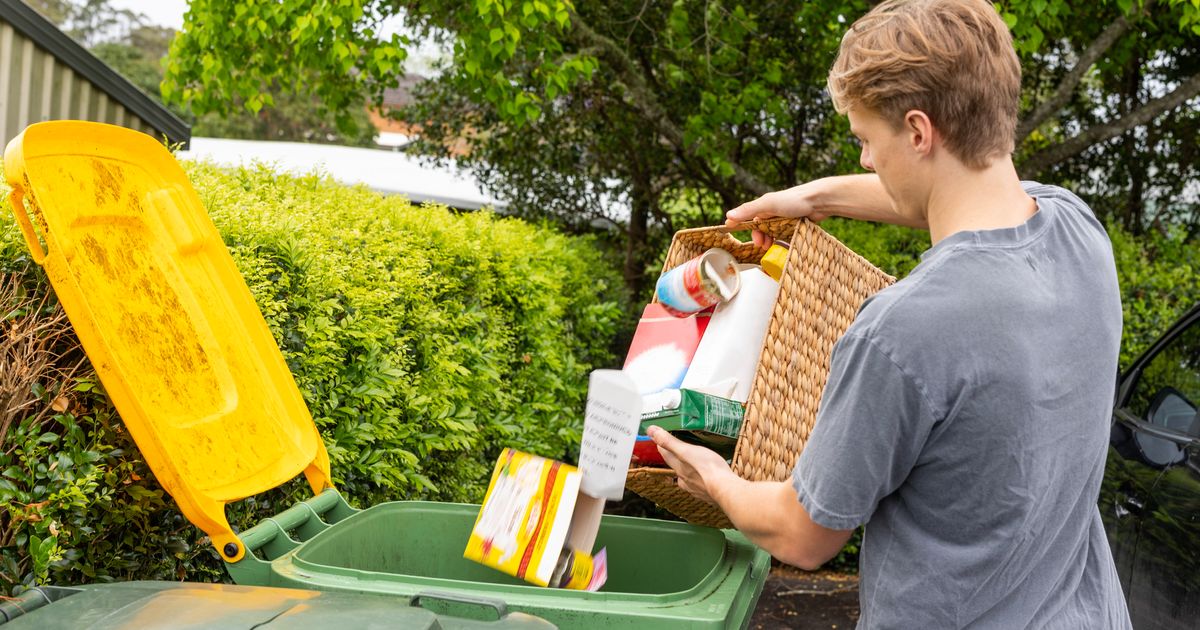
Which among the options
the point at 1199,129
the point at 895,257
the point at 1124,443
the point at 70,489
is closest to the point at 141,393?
the point at 70,489

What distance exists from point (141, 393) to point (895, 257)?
4.65 metres

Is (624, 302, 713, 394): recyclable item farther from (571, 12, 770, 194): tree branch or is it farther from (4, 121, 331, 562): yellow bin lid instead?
(571, 12, 770, 194): tree branch

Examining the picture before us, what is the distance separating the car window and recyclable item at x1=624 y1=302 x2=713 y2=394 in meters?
2.25

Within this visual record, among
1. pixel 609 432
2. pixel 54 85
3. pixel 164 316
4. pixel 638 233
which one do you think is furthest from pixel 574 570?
pixel 54 85

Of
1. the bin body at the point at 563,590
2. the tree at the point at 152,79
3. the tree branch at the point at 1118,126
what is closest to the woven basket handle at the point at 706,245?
the bin body at the point at 563,590

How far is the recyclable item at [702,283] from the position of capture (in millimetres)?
2113

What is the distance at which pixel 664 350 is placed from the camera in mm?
2201

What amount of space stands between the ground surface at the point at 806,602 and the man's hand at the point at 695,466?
123 inches

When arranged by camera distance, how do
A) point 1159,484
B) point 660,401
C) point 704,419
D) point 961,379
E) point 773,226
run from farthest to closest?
point 1159,484
point 773,226
point 660,401
point 704,419
point 961,379

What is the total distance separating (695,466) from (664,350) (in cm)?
43

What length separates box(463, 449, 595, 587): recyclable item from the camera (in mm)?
1938

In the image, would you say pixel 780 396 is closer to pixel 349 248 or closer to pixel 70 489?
pixel 70 489

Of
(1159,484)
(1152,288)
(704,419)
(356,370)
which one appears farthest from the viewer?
(1152,288)

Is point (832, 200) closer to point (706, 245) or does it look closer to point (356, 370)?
point (706, 245)
